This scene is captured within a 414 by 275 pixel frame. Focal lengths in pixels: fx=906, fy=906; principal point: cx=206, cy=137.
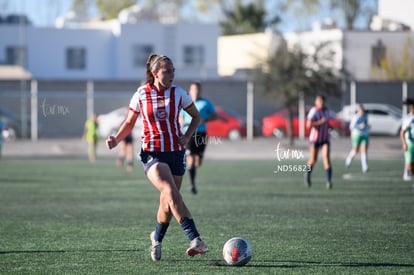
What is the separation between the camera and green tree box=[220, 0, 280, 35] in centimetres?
7462

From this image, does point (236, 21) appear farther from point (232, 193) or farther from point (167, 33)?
point (232, 193)

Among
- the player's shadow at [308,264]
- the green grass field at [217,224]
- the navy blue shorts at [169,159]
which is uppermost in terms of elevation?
the navy blue shorts at [169,159]

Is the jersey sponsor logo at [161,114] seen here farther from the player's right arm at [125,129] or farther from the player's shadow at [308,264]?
the player's shadow at [308,264]

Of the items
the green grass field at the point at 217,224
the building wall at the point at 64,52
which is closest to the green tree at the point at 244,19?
the building wall at the point at 64,52

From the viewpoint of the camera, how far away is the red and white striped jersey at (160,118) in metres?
9.79

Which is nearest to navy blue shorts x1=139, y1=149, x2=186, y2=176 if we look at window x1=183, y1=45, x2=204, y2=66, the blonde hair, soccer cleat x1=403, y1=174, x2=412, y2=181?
the blonde hair

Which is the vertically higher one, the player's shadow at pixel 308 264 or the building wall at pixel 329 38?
the building wall at pixel 329 38

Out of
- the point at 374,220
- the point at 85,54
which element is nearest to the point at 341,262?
the point at 374,220

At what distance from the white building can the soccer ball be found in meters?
45.8

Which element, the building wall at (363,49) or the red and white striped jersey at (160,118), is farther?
the building wall at (363,49)

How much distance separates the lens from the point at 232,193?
65.1 feet

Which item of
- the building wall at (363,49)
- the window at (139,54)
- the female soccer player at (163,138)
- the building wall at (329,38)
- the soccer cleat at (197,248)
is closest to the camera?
the soccer cleat at (197,248)

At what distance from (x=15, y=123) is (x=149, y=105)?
34.0m

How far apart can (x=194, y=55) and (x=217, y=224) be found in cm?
4561
